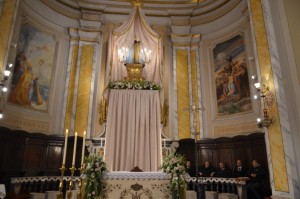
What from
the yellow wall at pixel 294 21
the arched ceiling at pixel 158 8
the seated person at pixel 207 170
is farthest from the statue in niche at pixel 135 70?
the yellow wall at pixel 294 21

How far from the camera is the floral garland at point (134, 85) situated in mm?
9419

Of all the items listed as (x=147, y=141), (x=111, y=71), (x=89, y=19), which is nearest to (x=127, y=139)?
(x=147, y=141)

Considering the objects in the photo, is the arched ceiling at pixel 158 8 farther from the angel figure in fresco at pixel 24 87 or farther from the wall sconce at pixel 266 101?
the wall sconce at pixel 266 101

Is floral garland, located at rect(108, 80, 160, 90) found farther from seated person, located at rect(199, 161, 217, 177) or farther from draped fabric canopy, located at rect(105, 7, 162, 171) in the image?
seated person, located at rect(199, 161, 217, 177)

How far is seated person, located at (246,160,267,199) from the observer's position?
7219mm

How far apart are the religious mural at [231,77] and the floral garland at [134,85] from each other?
2634mm

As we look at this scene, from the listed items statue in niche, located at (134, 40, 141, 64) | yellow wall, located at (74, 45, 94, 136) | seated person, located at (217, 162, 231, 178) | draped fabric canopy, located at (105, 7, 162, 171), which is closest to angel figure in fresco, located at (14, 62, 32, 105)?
yellow wall, located at (74, 45, 94, 136)

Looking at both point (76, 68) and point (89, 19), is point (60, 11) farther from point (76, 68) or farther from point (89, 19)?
point (76, 68)

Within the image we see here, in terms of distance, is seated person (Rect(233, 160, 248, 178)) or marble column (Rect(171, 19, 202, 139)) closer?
seated person (Rect(233, 160, 248, 178))

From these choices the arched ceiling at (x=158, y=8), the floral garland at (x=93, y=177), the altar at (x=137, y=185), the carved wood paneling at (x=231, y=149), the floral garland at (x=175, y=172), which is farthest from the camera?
the arched ceiling at (x=158, y=8)

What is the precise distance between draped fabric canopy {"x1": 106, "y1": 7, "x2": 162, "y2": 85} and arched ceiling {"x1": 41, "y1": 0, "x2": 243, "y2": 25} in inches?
62.3

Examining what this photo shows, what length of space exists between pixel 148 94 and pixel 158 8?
15.4 ft

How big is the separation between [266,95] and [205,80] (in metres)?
Answer: 4.40

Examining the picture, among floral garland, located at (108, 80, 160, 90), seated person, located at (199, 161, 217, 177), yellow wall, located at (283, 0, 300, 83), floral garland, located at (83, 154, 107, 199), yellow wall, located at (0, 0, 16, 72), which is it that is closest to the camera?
floral garland, located at (83, 154, 107, 199)
